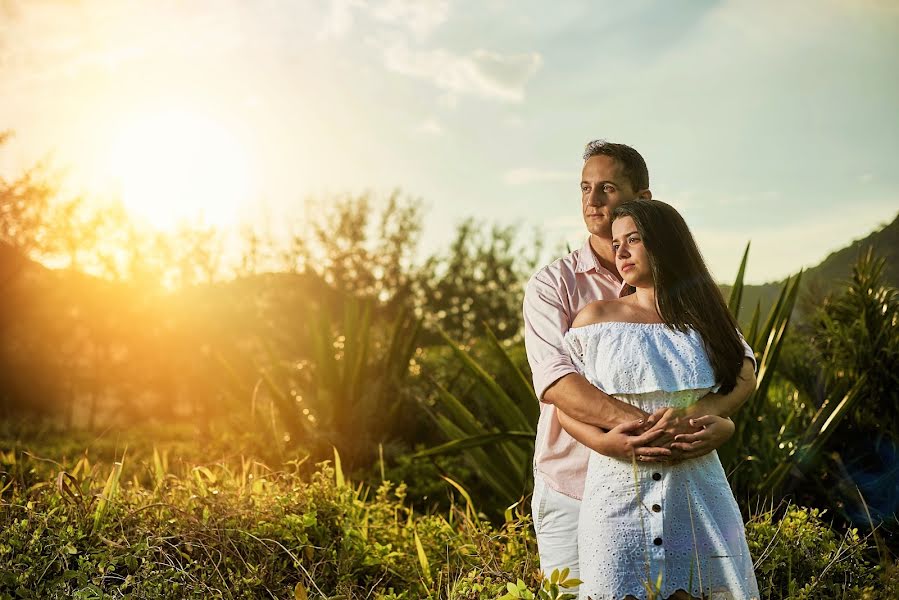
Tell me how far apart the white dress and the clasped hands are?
2.1 inches

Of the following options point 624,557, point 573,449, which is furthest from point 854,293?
point 624,557

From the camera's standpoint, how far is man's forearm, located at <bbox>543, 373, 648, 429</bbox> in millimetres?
1979

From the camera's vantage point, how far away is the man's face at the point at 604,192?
256cm

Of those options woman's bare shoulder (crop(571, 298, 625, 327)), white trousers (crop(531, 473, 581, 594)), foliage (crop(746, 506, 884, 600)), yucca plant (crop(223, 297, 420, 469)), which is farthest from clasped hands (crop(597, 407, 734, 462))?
yucca plant (crop(223, 297, 420, 469))

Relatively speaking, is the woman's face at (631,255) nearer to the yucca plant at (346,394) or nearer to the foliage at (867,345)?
the foliage at (867,345)

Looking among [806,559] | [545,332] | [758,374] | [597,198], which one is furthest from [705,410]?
[758,374]

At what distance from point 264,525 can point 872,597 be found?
223 cm

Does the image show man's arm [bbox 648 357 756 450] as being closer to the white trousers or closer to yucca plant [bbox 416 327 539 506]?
the white trousers

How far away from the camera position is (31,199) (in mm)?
20766

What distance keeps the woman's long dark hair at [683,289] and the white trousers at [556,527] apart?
59 cm

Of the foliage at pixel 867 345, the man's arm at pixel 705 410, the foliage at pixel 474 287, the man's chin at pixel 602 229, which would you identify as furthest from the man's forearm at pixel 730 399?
the foliage at pixel 474 287

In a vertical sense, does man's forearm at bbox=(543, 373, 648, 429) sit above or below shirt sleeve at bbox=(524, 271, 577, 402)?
below

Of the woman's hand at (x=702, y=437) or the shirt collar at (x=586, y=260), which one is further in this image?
the shirt collar at (x=586, y=260)

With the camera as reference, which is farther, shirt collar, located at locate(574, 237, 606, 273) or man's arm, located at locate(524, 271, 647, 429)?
shirt collar, located at locate(574, 237, 606, 273)
